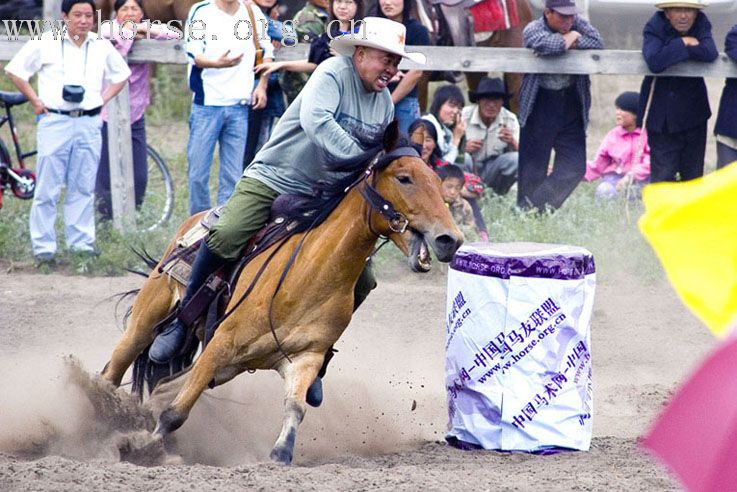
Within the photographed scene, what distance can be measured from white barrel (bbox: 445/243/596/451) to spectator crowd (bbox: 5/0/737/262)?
11.4 ft

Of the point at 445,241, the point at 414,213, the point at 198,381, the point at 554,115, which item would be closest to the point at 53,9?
the point at 554,115

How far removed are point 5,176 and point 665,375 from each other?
5.81 metres

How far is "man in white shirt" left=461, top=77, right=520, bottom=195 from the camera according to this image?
11.7 m

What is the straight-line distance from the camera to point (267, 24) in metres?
10.7

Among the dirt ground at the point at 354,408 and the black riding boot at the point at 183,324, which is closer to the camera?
the dirt ground at the point at 354,408

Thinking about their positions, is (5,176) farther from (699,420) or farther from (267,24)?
(699,420)

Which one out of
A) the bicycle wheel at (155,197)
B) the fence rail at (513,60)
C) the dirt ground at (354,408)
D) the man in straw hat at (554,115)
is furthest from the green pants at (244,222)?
the man in straw hat at (554,115)

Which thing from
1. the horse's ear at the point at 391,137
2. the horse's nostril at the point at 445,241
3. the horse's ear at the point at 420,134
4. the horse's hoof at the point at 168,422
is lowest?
the horse's hoof at the point at 168,422

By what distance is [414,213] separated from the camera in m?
5.93

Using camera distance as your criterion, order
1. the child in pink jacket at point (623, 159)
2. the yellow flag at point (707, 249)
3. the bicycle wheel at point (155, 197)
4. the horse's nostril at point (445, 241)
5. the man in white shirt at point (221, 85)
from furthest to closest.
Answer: the child in pink jacket at point (623, 159), the bicycle wheel at point (155, 197), the man in white shirt at point (221, 85), the horse's nostril at point (445, 241), the yellow flag at point (707, 249)

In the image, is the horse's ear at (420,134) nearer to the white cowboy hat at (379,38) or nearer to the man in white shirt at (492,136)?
the man in white shirt at (492,136)

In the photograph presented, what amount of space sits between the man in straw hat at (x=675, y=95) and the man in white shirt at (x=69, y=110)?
449 cm

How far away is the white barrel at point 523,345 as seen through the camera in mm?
6406

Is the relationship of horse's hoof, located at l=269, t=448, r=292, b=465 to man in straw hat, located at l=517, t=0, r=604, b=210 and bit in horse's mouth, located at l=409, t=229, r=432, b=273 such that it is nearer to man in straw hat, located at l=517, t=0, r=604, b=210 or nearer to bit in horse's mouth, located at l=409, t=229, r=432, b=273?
bit in horse's mouth, located at l=409, t=229, r=432, b=273
